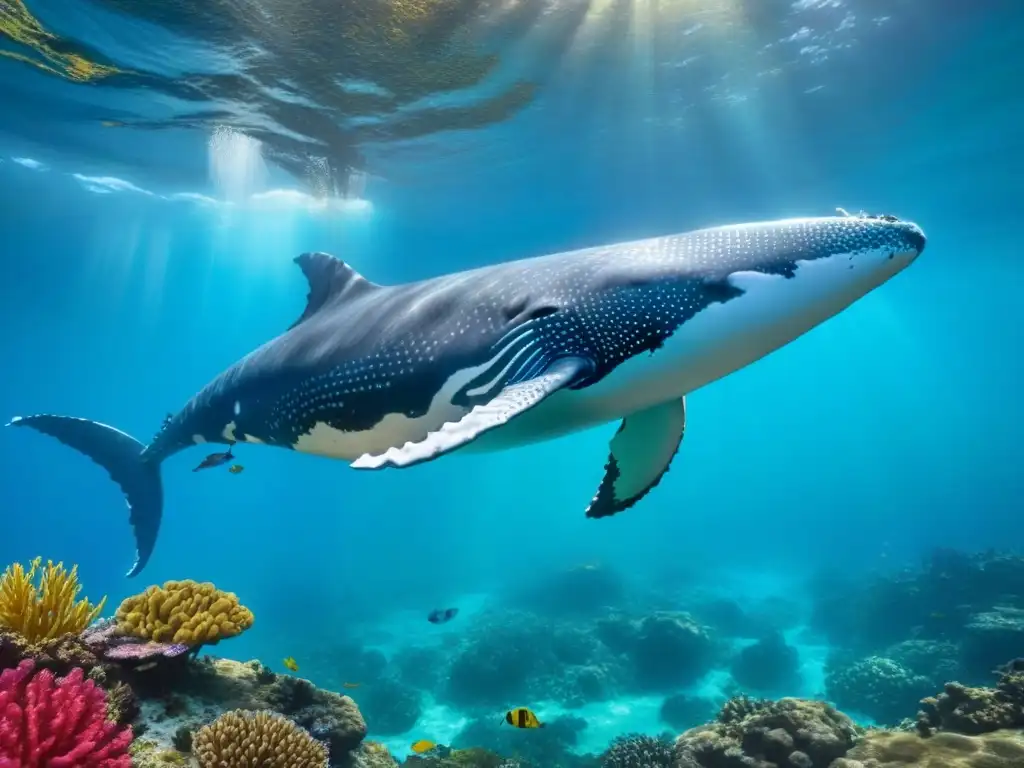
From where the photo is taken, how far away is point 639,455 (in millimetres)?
3955

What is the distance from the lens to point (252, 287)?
3959 cm

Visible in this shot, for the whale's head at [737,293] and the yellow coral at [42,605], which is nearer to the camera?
the whale's head at [737,293]

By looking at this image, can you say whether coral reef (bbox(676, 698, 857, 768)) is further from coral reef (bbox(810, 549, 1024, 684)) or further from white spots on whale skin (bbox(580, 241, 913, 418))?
coral reef (bbox(810, 549, 1024, 684))

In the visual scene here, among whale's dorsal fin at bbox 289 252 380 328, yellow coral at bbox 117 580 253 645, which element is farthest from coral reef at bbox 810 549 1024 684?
whale's dorsal fin at bbox 289 252 380 328

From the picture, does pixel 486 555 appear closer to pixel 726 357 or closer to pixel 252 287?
pixel 252 287

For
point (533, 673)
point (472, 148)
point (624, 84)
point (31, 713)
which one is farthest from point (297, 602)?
point (31, 713)

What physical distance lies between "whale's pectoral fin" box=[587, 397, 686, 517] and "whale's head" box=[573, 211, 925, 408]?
2.74 ft

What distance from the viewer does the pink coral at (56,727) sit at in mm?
2789

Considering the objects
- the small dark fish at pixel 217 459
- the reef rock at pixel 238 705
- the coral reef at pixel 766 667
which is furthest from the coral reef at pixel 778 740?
the coral reef at pixel 766 667

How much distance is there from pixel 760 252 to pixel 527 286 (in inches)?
47.1

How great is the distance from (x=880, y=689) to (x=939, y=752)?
34.8 feet

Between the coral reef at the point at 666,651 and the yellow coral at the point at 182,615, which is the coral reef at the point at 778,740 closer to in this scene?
the yellow coral at the point at 182,615

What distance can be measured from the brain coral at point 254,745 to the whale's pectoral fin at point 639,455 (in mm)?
2370

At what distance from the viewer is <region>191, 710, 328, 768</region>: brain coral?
3.62 meters
